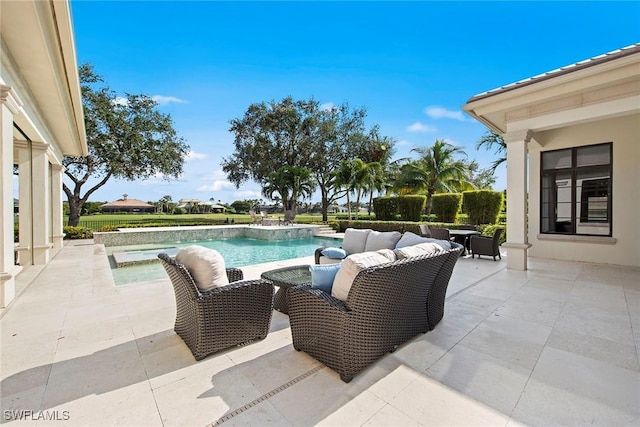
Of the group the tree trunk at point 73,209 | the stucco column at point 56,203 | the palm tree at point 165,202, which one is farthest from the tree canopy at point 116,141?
the palm tree at point 165,202

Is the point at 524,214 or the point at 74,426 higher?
the point at 524,214

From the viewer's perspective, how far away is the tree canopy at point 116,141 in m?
15.3

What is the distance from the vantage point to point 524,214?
646cm

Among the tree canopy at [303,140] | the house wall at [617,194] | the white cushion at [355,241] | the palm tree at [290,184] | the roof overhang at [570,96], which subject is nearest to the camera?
the roof overhang at [570,96]

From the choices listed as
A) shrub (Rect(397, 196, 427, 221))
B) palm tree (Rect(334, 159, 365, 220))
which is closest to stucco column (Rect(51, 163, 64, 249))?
palm tree (Rect(334, 159, 365, 220))

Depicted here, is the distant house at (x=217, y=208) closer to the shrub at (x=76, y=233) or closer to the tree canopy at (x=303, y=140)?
the tree canopy at (x=303, y=140)

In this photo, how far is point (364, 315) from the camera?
2363 millimetres

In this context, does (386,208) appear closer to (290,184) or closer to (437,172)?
(437,172)

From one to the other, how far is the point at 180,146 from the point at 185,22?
40.0ft

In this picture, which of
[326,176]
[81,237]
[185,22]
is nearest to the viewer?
[185,22]

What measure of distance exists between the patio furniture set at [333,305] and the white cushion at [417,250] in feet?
0.04

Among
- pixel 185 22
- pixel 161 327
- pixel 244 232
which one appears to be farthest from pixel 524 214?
pixel 244 232

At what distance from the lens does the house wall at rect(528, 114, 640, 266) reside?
21.8 feet

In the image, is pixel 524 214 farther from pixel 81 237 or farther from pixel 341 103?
pixel 341 103
